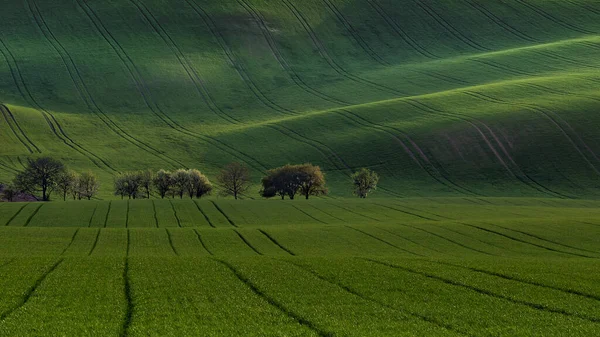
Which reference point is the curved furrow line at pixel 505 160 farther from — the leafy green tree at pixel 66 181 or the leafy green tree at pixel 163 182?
the leafy green tree at pixel 66 181

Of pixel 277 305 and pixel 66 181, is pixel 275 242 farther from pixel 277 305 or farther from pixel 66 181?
pixel 66 181

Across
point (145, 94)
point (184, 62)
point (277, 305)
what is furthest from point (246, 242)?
point (184, 62)

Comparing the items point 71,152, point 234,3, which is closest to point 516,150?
point 71,152

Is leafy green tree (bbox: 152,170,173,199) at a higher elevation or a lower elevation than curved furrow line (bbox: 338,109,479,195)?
lower

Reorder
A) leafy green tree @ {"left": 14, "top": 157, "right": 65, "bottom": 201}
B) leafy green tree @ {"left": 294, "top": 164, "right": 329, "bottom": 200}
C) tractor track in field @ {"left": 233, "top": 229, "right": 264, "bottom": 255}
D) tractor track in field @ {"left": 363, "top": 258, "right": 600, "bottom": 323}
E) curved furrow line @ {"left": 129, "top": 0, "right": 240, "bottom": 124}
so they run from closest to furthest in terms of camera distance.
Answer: tractor track in field @ {"left": 363, "top": 258, "right": 600, "bottom": 323}
tractor track in field @ {"left": 233, "top": 229, "right": 264, "bottom": 255}
leafy green tree @ {"left": 294, "top": 164, "right": 329, "bottom": 200}
leafy green tree @ {"left": 14, "top": 157, "right": 65, "bottom": 201}
curved furrow line @ {"left": 129, "top": 0, "right": 240, "bottom": 124}

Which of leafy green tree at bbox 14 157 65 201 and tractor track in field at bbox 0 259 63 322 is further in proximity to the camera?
leafy green tree at bbox 14 157 65 201

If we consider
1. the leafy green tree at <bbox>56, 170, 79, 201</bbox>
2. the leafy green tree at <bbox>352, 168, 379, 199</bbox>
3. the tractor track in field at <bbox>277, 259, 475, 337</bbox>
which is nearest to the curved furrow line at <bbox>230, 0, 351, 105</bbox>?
the leafy green tree at <bbox>352, 168, 379, 199</bbox>

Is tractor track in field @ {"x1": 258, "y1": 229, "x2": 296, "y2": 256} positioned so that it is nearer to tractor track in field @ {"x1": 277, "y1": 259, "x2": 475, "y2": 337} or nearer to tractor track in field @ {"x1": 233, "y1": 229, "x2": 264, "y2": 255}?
tractor track in field @ {"x1": 233, "y1": 229, "x2": 264, "y2": 255}
